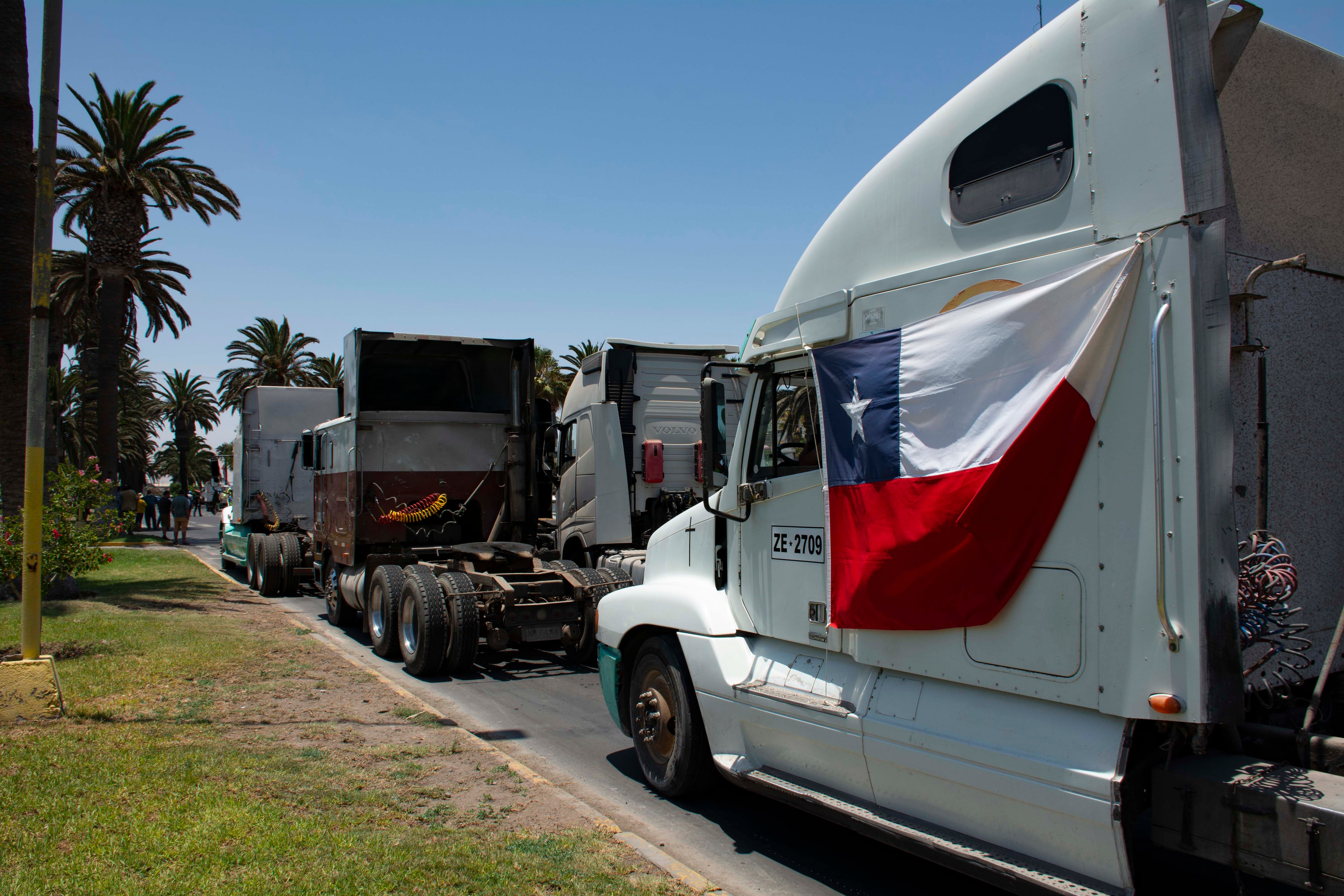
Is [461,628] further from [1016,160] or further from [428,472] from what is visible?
[1016,160]

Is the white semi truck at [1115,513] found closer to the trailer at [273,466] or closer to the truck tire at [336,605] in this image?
the truck tire at [336,605]

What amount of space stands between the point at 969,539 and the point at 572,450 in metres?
9.50

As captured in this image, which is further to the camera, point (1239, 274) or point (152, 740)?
point (152, 740)

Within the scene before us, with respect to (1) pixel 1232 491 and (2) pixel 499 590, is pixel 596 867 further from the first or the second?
(2) pixel 499 590

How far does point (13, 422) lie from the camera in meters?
11.9

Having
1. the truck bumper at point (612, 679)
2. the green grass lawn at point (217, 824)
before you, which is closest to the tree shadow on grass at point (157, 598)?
A: the green grass lawn at point (217, 824)

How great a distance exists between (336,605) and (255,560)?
20.2ft

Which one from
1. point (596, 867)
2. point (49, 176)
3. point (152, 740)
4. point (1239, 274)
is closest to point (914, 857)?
point (596, 867)

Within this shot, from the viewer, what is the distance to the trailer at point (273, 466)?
1941 centimetres

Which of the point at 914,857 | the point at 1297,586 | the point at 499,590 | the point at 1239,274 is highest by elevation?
the point at 1239,274

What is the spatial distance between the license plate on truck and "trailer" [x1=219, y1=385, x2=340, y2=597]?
10.6m

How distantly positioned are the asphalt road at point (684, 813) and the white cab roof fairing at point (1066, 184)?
9.42 feet

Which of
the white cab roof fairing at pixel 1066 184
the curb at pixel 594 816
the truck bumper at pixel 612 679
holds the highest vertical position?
the white cab roof fairing at pixel 1066 184

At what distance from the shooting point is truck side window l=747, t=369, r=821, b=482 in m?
4.90
